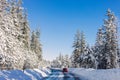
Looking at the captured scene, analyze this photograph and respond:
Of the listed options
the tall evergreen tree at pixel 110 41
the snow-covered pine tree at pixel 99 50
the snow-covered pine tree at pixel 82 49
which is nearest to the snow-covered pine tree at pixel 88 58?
the snow-covered pine tree at pixel 82 49

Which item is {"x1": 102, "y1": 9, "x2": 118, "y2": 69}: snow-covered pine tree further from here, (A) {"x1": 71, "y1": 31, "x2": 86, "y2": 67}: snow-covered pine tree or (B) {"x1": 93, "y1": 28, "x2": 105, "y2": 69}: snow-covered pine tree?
(A) {"x1": 71, "y1": 31, "x2": 86, "y2": 67}: snow-covered pine tree

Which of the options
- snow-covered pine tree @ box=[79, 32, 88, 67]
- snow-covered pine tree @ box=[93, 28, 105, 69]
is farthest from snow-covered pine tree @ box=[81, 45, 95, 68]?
snow-covered pine tree @ box=[93, 28, 105, 69]

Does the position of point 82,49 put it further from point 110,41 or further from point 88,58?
point 110,41

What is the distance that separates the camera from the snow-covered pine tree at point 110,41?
68250mm

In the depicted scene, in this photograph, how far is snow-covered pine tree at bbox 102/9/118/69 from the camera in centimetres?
6825

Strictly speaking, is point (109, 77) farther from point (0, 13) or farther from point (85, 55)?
point (85, 55)

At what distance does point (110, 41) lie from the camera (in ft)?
226

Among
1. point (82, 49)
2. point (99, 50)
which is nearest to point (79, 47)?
point (82, 49)

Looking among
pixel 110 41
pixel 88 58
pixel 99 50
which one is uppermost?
pixel 110 41

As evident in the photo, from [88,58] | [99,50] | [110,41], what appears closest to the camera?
[110,41]

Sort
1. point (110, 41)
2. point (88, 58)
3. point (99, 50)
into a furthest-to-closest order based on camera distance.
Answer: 1. point (88, 58)
2. point (99, 50)
3. point (110, 41)

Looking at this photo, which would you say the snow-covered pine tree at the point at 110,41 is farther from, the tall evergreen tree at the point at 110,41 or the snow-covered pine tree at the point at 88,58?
the snow-covered pine tree at the point at 88,58

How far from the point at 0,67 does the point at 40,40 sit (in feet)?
219

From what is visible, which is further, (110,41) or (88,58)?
(88,58)
